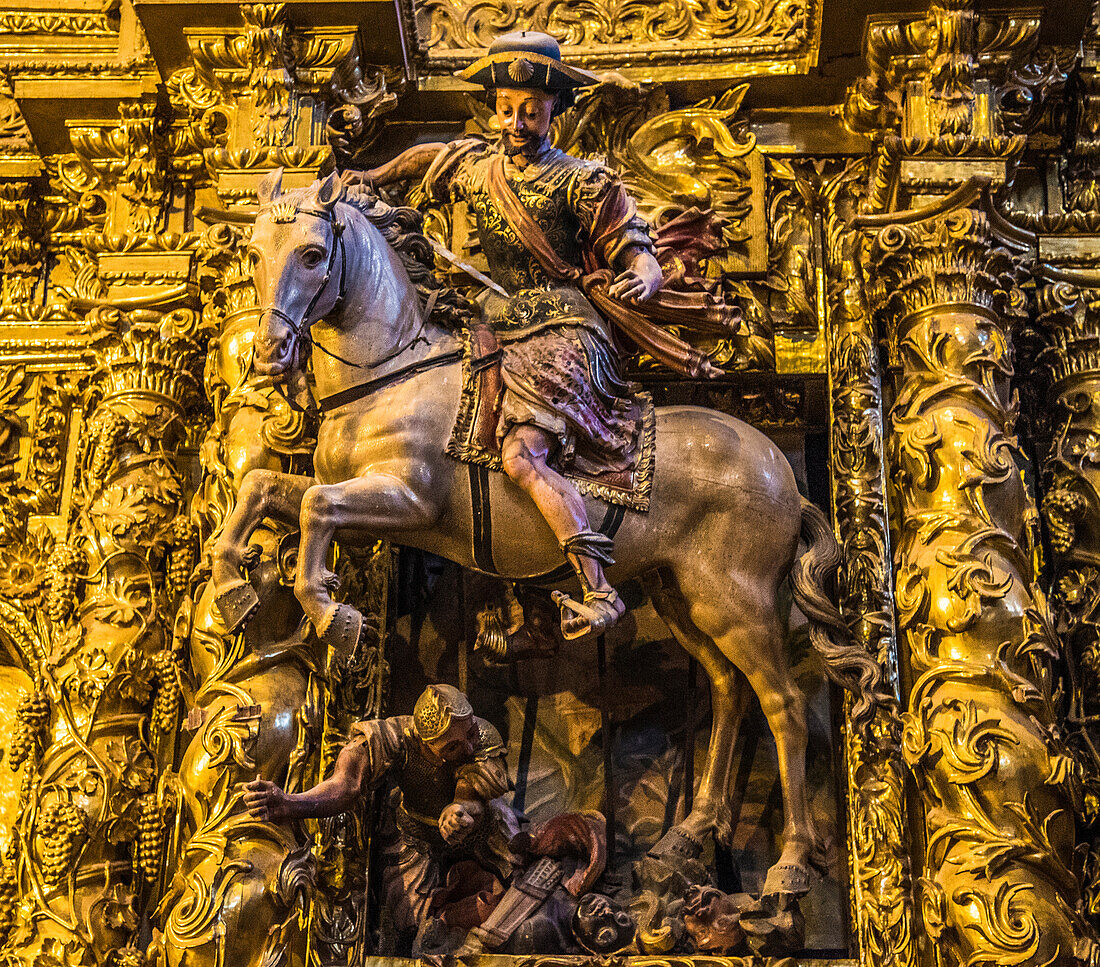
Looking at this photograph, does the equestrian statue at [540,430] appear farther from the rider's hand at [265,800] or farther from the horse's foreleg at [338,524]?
the rider's hand at [265,800]

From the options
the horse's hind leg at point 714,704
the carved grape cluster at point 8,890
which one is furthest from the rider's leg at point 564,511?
the carved grape cluster at point 8,890

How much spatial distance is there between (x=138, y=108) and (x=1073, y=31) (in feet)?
11.7

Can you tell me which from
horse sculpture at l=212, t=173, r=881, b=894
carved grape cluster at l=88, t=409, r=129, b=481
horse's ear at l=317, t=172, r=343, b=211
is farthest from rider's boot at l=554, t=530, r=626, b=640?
carved grape cluster at l=88, t=409, r=129, b=481

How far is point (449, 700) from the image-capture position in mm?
4633

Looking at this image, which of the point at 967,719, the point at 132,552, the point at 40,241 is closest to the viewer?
the point at 967,719

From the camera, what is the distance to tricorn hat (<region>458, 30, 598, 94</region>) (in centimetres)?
473

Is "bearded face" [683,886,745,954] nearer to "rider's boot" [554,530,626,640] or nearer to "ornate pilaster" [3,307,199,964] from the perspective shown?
"rider's boot" [554,530,626,640]

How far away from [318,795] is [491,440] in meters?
1.19

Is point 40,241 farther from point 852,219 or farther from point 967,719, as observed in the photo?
point 967,719

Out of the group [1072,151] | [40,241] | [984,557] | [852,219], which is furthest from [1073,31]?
[40,241]

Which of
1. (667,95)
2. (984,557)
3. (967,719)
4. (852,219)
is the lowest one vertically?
(967,719)

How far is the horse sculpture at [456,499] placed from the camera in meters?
4.43

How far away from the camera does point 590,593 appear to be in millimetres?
4367

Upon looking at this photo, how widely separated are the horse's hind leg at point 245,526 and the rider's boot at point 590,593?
0.88 meters
